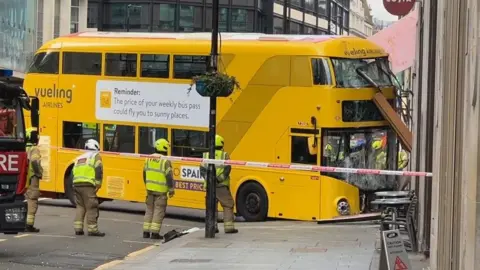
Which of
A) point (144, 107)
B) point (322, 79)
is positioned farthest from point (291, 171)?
point (144, 107)

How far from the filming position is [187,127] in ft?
59.5

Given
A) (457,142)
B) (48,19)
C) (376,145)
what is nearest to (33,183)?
(376,145)

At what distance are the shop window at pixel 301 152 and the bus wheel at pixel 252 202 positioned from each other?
3.59 feet

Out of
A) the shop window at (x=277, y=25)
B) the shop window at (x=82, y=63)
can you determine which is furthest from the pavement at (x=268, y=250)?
the shop window at (x=277, y=25)

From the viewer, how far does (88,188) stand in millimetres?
14594

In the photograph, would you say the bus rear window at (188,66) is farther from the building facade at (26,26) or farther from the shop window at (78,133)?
the building facade at (26,26)

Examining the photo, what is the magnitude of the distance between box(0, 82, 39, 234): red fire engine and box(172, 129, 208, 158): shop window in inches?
235

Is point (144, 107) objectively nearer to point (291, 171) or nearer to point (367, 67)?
point (291, 171)

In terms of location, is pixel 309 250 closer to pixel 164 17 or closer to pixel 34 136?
pixel 34 136

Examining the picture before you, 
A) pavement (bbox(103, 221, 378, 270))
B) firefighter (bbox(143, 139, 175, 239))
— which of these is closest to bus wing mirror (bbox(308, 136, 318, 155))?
pavement (bbox(103, 221, 378, 270))

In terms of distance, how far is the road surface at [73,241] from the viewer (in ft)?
38.1

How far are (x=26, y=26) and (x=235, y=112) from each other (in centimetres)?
2659

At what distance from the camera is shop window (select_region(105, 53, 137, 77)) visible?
19.0 meters

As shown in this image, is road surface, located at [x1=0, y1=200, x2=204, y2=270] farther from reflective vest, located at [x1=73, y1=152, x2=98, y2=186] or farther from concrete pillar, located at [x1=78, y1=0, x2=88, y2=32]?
concrete pillar, located at [x1=78, y1=0, x2=88, y2=32]
